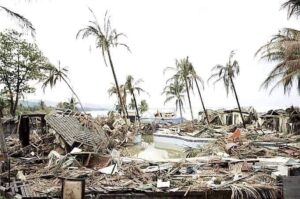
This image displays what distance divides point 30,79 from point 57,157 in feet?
51.3

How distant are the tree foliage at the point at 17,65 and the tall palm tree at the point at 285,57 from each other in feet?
52.6

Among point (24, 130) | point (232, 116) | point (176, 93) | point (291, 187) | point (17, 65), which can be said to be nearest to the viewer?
point (291, 187)

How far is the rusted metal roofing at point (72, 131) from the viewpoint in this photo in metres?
17.5

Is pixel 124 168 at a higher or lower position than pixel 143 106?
lower

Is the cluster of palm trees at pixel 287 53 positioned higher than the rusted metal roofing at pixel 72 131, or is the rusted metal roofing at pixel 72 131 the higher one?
the cluster of palm trees at pixel 287 53

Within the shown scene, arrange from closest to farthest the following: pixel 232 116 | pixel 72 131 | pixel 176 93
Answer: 1. pixel 72 131
2. pixel 232 116
3. pixel 176 93

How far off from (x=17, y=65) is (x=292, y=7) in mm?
19101

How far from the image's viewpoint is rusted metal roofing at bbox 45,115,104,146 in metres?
17.5

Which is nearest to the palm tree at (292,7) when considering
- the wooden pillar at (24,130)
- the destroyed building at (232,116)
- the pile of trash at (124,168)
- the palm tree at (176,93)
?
the pile of trash at (124,168)

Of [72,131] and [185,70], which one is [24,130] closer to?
[72,131]

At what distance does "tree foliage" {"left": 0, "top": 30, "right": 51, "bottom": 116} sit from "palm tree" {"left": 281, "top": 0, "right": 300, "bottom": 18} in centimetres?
1787

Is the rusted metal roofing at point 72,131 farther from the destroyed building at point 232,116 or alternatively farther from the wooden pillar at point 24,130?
the destroyed building at point 232,116

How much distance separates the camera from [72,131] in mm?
18344

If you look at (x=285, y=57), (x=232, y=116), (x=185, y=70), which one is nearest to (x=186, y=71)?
(x=185, y=70)
